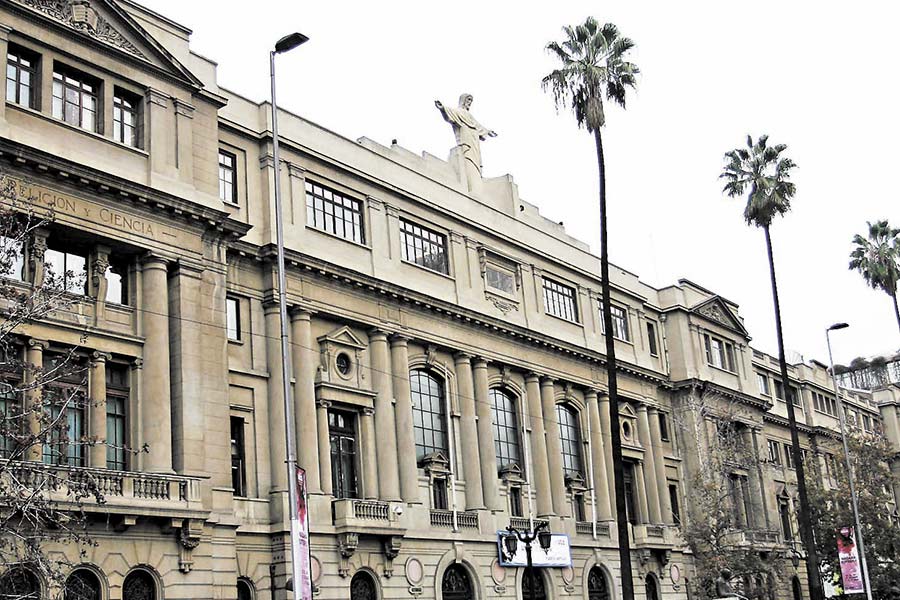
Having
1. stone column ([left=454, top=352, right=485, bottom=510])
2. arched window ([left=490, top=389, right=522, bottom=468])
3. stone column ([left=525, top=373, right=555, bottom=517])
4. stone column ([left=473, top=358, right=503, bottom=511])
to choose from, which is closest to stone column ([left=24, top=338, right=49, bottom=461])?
stone column ([left=454, top=352, right=485, bottom=510])

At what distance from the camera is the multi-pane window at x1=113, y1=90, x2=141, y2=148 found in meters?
32.8

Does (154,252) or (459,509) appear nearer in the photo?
(154,252)

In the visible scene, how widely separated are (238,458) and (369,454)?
19.5 feet

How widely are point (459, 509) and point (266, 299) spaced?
12436 millimetres

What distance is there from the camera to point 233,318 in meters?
36.8

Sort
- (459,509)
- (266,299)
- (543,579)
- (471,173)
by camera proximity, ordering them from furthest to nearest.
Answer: (471,173) < (543,579) < (459,509) < (266,299)

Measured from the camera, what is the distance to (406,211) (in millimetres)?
44938

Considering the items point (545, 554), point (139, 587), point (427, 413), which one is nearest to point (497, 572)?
point (545, 554)

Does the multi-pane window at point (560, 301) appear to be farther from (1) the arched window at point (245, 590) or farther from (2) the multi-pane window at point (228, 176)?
(1) the arched window at point (245, 590)

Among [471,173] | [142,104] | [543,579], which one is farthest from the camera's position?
[471,173]

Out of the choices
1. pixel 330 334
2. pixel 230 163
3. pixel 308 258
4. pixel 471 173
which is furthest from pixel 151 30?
pixel 471 173

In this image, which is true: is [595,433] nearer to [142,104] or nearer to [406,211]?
[406,211]

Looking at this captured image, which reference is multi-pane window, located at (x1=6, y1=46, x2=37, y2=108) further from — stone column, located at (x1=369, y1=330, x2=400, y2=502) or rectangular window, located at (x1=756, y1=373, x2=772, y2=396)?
rectangular window, located at (x1=756, y1=373, x2=772, y2=396)

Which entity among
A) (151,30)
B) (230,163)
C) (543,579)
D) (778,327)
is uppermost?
(151,30)
